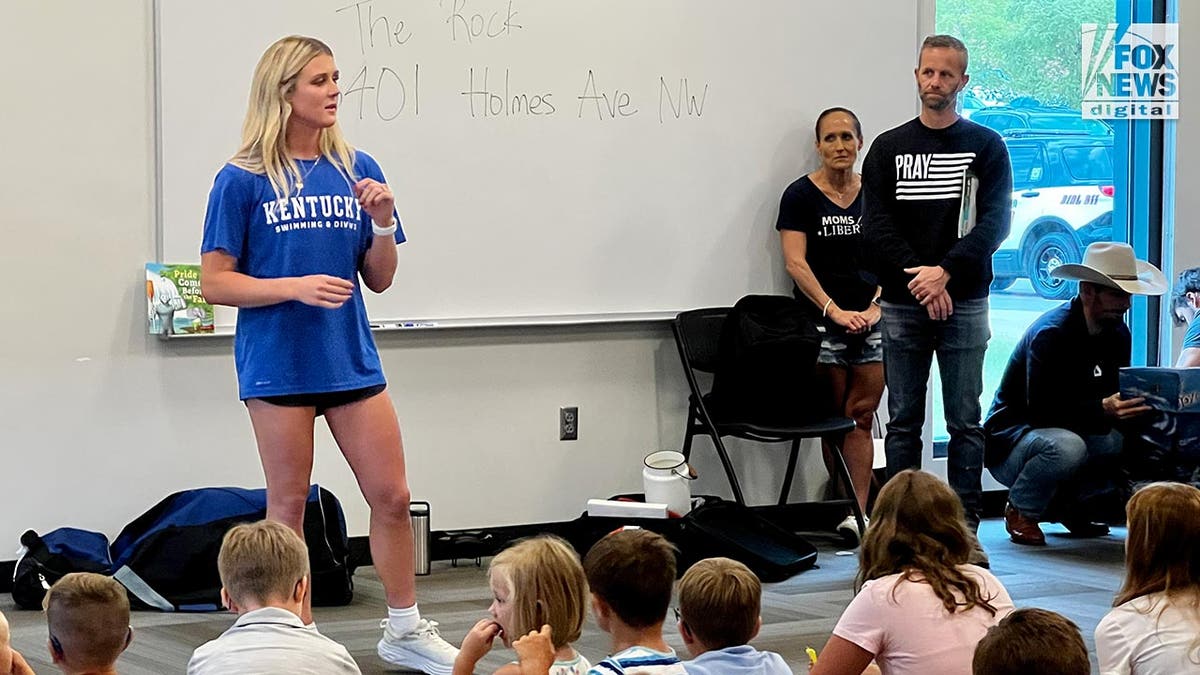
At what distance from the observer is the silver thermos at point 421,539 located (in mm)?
5184

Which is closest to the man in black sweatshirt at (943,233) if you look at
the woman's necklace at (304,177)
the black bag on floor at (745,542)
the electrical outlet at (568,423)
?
the black bag on floor at (745,542)

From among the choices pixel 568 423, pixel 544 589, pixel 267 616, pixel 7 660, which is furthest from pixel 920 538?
pixel 568 423

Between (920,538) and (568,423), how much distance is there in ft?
10.2

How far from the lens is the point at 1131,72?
681 centimetres

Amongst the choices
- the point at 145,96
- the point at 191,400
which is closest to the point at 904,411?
the point at 191,400

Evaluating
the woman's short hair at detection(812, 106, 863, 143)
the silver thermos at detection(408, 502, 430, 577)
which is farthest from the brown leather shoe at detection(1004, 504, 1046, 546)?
the silver thermos at detection(408, 502, 430, 577)

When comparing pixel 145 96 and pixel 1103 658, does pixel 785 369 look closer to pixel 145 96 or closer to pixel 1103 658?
pixel 145 96

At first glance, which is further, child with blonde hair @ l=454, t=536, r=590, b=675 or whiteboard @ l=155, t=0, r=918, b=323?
whiteboard @ l=155, t=0, r=918, b=323

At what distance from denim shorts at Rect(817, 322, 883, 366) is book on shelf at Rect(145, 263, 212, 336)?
7.19 ft

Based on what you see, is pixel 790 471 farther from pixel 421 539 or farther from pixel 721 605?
pixel 721 605

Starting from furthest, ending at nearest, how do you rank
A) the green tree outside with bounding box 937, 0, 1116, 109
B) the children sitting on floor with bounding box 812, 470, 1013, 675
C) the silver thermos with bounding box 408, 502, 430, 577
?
the green tree outside with bounding box 937, 0, 1116, 109, the silver thermos with bounding box 408, 502, 430, 577, the children sitting on floor with bounding box 812, 470, 1013, 675

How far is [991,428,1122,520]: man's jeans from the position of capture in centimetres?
556

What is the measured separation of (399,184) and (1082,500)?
8.85 feet

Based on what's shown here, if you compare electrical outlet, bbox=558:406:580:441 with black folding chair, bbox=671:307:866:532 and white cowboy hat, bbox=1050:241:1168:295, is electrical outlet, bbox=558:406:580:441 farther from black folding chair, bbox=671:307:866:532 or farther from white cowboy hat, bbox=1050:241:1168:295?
white cowboy hat, bbox=1050:241:1168:295
